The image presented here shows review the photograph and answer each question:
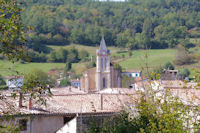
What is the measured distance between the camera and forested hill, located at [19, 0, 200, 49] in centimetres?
12950

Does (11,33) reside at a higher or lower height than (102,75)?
higher

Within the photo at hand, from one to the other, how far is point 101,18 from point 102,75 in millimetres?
85860

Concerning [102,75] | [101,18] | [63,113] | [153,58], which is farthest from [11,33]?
[101,18]

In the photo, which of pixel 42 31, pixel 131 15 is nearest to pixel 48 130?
pixel 42 31

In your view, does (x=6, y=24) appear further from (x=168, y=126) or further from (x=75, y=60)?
(x=75, y=60)

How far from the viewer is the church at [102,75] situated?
86.0m

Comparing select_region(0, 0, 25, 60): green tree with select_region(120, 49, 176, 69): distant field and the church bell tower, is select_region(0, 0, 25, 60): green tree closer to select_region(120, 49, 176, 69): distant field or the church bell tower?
the church bell tower

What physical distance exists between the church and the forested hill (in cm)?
1804

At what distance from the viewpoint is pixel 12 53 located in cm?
887

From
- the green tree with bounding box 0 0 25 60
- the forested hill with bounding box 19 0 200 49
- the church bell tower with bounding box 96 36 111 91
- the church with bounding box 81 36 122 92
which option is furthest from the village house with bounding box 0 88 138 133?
the forested hill with bounding box 19 0 200 49

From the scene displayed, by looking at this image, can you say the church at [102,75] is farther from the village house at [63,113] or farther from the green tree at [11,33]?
the green tree at [11,33]

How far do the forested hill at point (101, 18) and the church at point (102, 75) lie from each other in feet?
59.2

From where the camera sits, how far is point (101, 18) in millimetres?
170500

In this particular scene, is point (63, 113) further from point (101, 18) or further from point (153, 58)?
point (101, 18)
